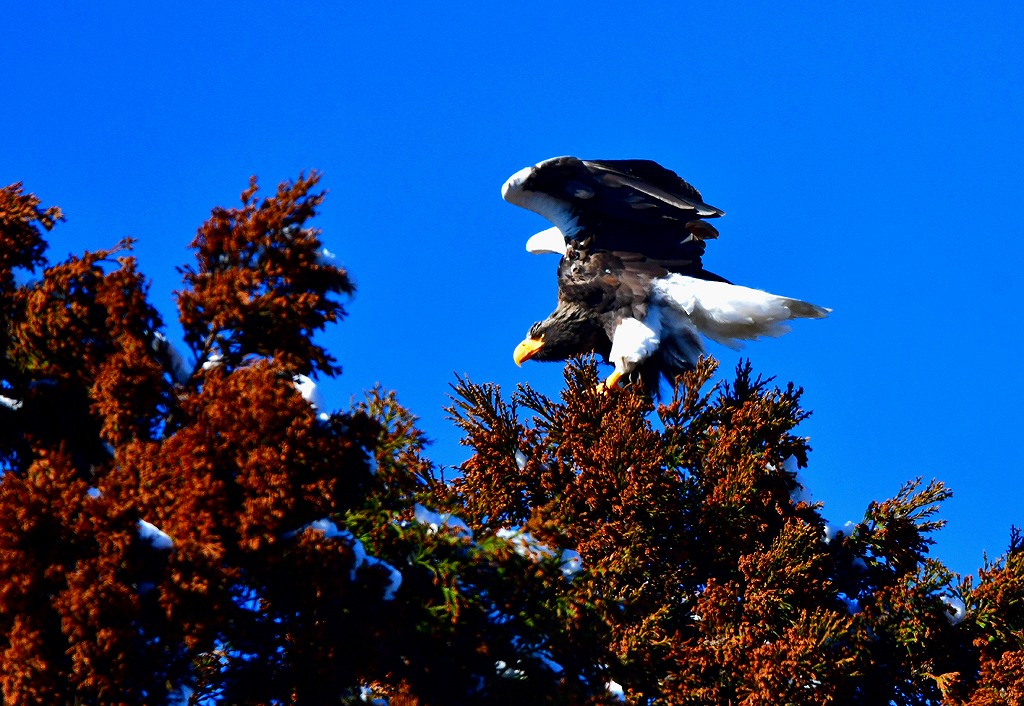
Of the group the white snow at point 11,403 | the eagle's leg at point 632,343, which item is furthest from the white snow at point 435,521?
the eagle's leg at point 632,343

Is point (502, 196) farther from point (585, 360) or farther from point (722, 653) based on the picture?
point (722, 653)

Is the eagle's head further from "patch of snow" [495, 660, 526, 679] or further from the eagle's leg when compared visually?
"patch of snow" [495, 660, 526, 679]

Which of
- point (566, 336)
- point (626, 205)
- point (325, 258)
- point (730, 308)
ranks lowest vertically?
point (325, 258)

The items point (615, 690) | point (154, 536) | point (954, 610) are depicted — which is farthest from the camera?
point (954, 610)

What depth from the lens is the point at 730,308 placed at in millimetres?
9391

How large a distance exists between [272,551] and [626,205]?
6.06 meters

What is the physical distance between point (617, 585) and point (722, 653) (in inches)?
25.5

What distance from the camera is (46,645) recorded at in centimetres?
439

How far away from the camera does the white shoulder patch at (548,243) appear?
1104cm

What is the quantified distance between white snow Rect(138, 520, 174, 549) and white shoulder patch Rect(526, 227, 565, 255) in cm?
677

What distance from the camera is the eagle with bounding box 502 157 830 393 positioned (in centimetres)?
948

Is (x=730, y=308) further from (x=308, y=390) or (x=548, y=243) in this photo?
(x=308, y=390)

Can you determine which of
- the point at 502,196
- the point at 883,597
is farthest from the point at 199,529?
the point at 502,196

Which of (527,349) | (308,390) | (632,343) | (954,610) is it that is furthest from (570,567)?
(527,349)
